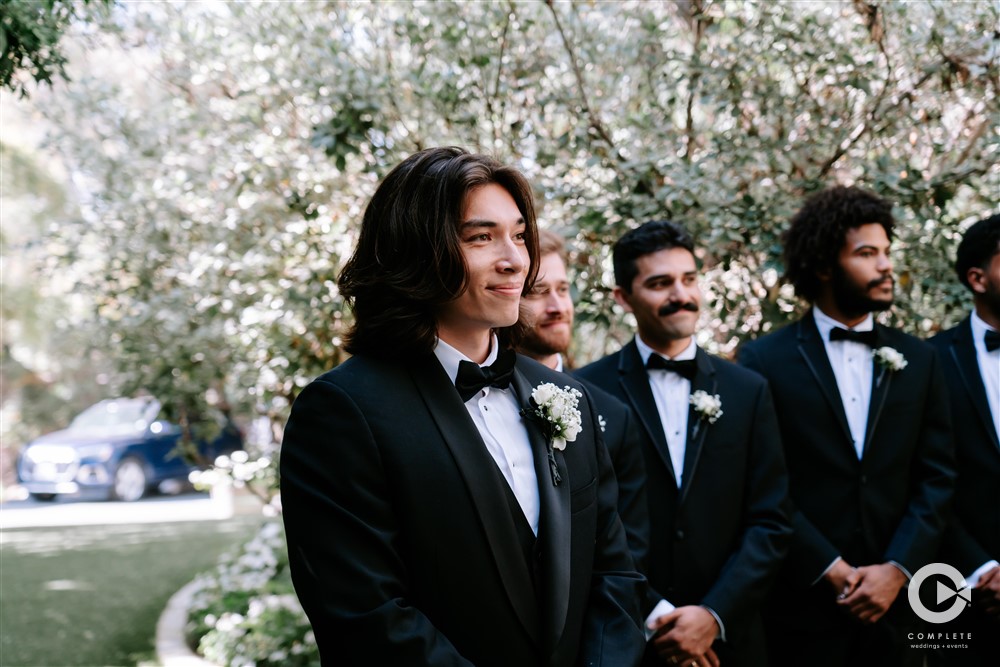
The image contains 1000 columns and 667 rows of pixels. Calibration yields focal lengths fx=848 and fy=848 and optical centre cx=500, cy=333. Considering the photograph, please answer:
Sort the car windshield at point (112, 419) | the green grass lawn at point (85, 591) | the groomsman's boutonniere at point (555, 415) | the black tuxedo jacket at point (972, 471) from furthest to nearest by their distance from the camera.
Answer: the car windshield at point (112, 419)
the green grass lawn at point (85, 591)
the black tuxedo jacket at point (972, 471)
the groomsman's boutonniere at point (555, 415)

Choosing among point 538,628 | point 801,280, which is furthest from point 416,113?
point 538,628

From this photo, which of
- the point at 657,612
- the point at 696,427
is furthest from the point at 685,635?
the point at 696,427

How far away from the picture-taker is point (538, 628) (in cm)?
213

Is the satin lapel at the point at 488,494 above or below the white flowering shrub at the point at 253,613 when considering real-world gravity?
above

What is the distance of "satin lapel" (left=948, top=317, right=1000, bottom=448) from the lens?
3712 mm

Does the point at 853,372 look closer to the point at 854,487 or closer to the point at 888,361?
the point at 888,361

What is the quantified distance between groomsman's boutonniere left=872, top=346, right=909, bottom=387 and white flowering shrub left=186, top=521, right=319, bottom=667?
11.2 ft

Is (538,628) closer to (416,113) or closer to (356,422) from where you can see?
(356,422)

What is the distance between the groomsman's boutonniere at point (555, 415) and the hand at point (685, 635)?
1098mm

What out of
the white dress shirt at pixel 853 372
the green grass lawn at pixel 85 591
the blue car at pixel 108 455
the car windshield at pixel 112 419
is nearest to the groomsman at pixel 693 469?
the white dress shirt at pixel 853 372

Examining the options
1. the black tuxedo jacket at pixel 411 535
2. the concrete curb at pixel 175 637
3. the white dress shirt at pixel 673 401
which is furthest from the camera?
the concrete curb at pixel 175 637

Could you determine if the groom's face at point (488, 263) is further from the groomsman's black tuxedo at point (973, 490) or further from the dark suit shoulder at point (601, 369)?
the groomsman's black tuxedo at point (973, 490)

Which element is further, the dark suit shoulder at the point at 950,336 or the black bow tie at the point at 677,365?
the dark suit shoulder at the point at 950,336

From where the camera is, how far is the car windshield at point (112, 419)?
13.4 meters
